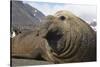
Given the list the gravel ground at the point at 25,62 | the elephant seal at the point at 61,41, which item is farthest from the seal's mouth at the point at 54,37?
the gravel ground at the point at 25,62

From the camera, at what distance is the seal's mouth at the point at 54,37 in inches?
89.7

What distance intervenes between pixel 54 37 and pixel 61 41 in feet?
0.32

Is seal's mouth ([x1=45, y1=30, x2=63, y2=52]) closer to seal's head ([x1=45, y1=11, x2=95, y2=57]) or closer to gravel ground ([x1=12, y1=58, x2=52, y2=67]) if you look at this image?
seal's head ([x1=45, y1=11, x2=95, y2=57])

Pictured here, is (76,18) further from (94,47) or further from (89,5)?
(94,47)

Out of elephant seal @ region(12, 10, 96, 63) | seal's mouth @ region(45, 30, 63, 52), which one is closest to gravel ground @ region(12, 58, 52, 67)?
elephant seal @ region(12, 10, 96, 63)

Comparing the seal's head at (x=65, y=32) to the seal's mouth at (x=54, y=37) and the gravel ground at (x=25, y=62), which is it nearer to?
the seal's mouth at (x=54, y=37)

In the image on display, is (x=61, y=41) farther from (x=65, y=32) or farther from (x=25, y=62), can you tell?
(x=25, y=62)

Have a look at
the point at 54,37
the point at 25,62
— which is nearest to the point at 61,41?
the point at 54,37

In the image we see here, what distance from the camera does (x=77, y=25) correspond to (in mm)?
2404

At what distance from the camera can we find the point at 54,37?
7.55 ft

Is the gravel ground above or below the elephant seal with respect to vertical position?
below

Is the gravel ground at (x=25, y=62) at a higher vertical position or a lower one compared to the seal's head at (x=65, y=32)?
lower

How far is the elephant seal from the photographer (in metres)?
2.20
